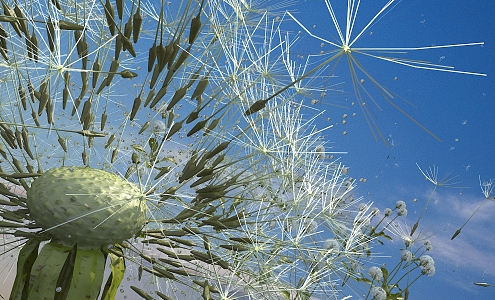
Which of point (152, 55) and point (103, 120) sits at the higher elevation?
point (152, 55)

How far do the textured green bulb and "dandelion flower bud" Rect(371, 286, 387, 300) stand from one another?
966 millimetres

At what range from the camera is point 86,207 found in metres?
Answer: 1.51

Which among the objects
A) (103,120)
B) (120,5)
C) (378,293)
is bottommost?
(378,293)

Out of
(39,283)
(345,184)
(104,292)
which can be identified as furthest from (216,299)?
(345,184)

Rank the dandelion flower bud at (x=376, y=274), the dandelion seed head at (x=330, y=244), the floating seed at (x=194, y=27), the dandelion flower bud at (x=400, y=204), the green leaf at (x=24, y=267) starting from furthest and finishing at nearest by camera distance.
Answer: the dandelion flower bud at (x=400, y=204), the dandelion flower bud at (x=376, y=274), the dandelion seed head at (x=330, y=244), the green leaf at (x=24, y=267), the floating seed at (x=194, y=27)

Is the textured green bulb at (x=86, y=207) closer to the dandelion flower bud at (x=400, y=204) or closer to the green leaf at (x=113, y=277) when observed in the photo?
the green leaf at (x=113, y=277)

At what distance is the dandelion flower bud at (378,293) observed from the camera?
2033mm

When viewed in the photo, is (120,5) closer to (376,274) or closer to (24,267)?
(24,267)

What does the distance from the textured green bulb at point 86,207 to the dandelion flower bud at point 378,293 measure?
0.97 meters

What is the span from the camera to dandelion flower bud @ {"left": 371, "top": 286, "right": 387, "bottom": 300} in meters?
2.03

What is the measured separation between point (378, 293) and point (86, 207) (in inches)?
44.9

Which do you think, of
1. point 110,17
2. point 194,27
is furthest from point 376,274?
point 110,17

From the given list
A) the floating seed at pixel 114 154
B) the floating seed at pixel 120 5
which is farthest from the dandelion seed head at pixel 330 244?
the floating seed at pixel 120 5

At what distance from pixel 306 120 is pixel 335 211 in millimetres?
389
